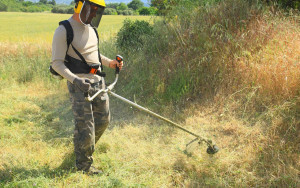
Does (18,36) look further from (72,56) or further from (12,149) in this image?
(72,56)

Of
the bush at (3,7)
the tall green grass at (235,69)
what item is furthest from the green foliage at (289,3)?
the bush at (3,7)

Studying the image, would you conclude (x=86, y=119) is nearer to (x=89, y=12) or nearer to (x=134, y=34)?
(x=89, y=12)

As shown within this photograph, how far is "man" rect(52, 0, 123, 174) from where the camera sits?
2730 millimetres

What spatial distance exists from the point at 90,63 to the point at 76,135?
797mm

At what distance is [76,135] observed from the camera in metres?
3.00

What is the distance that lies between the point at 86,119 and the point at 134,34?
3.64 metres

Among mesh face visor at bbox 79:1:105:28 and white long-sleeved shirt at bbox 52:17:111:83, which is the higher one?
mesh face visor at bbox 79:1:105:28

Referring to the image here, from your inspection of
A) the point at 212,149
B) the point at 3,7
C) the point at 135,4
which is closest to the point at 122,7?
the point at 135,4

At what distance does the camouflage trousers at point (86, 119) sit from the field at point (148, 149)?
230 millimetres

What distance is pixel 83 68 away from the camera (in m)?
2.92

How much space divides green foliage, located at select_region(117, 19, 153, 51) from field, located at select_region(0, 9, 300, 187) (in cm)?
164

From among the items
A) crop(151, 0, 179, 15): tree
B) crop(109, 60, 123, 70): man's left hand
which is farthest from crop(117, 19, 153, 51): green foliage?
crop(109, 60, 123, 70): man's left hand

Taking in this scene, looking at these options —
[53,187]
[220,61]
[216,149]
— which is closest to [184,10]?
[220,61]

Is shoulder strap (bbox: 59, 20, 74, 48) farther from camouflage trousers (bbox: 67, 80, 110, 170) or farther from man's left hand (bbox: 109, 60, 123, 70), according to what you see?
man's left hand (bbox: 109, 60, 123, 70)
